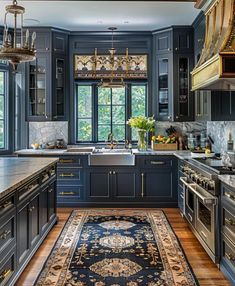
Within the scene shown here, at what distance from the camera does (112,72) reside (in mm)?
6664

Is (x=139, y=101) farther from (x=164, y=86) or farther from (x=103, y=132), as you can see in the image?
(x=103, y=132)

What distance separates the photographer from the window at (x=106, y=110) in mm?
6797

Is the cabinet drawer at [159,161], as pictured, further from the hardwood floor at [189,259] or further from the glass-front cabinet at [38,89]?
the glass-front cabinet at [38,89]

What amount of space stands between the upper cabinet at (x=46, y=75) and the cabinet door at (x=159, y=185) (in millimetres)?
1873

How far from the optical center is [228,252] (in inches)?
123

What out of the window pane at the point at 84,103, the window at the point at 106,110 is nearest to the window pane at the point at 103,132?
the window at the point at 106,110

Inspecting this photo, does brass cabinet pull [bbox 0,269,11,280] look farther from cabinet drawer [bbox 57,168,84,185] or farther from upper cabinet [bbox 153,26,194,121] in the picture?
upper cabinet [bbox 153,26,194,121]

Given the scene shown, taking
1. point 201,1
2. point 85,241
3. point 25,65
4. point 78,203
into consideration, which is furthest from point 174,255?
point 25,65

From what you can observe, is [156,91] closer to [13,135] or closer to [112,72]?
[112,72]

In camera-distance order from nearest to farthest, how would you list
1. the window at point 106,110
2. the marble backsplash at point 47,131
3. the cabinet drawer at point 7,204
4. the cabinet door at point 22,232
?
1. the cabinet drawer at point 7,204
2. the cabinet door at point 22,232
3. the marble backsplash at point 47,131
4. the window at point 106,110

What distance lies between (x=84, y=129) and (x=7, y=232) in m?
4.15

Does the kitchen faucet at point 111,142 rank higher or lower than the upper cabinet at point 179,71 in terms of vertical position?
lower

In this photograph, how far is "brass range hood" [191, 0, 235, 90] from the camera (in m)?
3.25

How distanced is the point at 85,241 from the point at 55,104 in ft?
9.38
